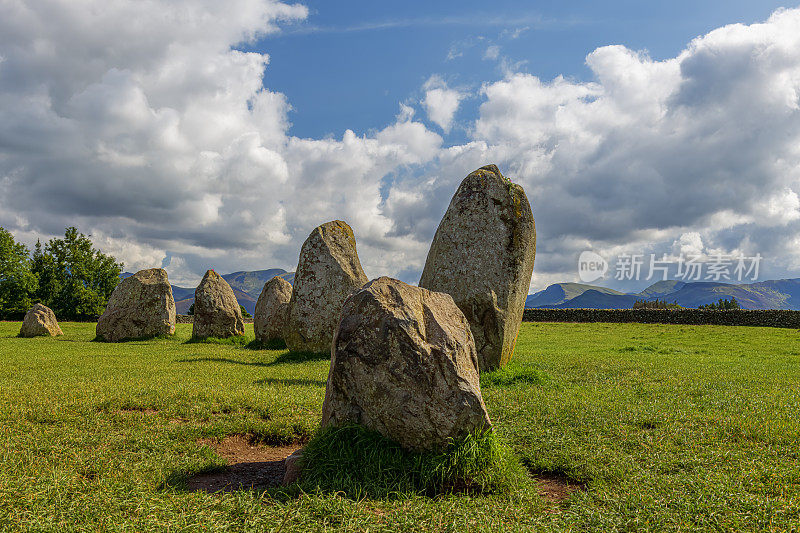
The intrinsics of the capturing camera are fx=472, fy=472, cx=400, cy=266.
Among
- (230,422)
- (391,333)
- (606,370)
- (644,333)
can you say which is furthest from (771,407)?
(644,333)

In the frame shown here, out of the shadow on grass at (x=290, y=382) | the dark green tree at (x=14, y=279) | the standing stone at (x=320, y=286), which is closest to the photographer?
the shadow on grass at (x=290, y=382)

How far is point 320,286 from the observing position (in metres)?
16.7

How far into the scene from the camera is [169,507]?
4.27 metres

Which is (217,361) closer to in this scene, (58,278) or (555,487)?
(555,487)

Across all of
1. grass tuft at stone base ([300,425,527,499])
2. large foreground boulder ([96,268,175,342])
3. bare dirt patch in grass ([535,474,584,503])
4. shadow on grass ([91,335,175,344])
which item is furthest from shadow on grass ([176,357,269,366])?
bare dirt patch in grass ([535,474,584,503])

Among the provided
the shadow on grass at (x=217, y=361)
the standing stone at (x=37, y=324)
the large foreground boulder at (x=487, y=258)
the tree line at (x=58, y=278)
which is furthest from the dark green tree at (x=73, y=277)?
the large foreground boulder at (x=487, y=258)

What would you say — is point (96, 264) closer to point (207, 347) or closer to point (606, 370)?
point (207, 347)

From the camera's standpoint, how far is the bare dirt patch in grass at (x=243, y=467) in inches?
198

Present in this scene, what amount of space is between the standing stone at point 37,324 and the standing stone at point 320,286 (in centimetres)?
1569

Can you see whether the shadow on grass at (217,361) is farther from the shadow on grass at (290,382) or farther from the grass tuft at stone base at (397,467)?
the grass tuft at stone base at (397,467)

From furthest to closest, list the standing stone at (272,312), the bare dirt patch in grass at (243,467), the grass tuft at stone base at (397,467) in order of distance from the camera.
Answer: the standing stone at (272,312), the bare dirt patch in grass at (243,467), the grass tuft at stone base at (397,467)

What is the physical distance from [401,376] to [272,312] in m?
16.7

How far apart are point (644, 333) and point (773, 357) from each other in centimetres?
1210

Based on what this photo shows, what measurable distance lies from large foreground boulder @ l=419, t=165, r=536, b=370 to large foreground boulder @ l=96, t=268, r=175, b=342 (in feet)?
52.6
